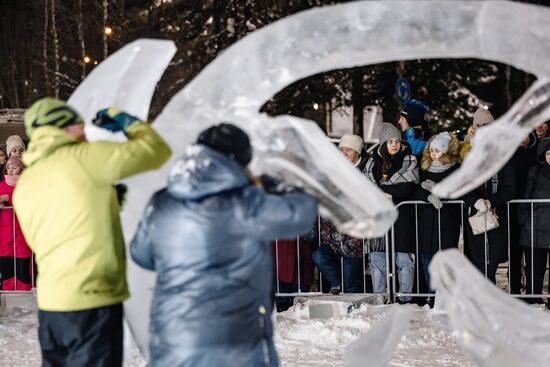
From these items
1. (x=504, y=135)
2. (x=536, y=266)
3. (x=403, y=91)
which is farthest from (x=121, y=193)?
(x=403, y=91)

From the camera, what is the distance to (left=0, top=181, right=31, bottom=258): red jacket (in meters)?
8.56

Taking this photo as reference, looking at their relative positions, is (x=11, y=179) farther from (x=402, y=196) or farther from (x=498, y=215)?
(x=498, y=215)

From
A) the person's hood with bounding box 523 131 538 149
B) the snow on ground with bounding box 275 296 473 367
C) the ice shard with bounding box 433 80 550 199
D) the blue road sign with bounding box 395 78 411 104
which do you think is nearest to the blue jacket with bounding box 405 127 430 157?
the person's hood with bounding box 523 131 538 149

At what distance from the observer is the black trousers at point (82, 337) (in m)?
4.13

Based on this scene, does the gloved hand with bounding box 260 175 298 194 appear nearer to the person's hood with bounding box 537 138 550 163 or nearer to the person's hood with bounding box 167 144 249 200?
the person's hood with bounding box 167 144 249 200

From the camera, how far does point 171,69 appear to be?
2712 cm

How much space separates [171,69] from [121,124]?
2333 centimetres

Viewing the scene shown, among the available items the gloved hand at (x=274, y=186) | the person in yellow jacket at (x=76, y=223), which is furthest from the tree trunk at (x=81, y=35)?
the gloved hand at (x=274, y=186)

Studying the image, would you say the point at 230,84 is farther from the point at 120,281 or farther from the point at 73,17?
the point at 73,17

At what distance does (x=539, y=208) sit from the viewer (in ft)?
25.1

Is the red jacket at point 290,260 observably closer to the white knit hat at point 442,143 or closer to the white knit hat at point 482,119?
the white knit hat at point 442,143

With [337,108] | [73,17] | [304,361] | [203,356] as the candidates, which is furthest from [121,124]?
[73,17]

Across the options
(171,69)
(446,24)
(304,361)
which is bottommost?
(304,361)

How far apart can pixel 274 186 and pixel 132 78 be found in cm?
112
